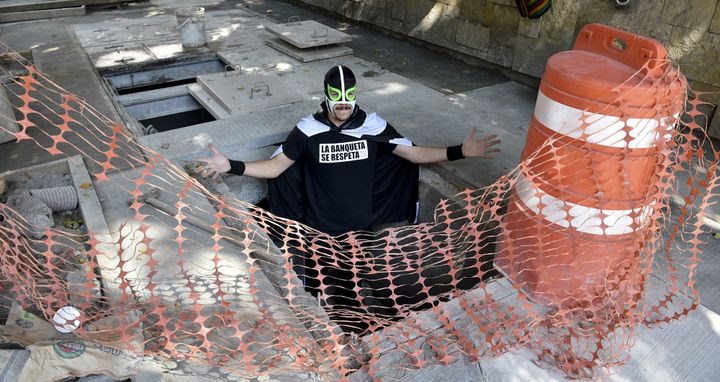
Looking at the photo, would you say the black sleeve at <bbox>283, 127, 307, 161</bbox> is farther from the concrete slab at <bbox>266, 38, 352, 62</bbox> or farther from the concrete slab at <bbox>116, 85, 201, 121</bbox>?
the concrete slab at <bbox>266, 38, 352, 62</bbox>

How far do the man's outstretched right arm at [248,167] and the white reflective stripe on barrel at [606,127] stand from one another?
7.56 ft

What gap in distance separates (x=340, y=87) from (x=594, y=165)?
201 centimetres

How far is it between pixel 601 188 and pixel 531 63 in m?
4.52

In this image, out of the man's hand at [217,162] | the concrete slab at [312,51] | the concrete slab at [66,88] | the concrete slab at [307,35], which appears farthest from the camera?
the concrete slab at [307,35]

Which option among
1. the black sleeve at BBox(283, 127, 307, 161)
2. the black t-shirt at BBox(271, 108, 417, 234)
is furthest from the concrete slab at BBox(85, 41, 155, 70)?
the black sleeve at BBox(283, 127, 307, 161)

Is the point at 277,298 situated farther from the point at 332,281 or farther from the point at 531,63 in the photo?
the point at 531,63

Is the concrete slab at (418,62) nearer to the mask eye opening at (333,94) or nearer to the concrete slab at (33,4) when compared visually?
the mask eye opening at (333,94)

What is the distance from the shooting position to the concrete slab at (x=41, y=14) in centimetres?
909

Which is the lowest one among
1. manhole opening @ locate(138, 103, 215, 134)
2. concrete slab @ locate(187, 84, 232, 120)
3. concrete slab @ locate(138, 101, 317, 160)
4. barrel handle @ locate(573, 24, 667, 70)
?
manhole opening @ locate(138, 103, 215, 134)

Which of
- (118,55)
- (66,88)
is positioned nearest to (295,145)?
(66,88)

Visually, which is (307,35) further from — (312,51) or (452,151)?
(452,151)

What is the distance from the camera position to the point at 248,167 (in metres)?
3.84

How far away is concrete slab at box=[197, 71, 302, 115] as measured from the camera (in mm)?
5309

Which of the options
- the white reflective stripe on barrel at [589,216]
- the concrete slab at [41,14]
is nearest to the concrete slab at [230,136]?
the white reflective stripe on barrel at [589,216]
